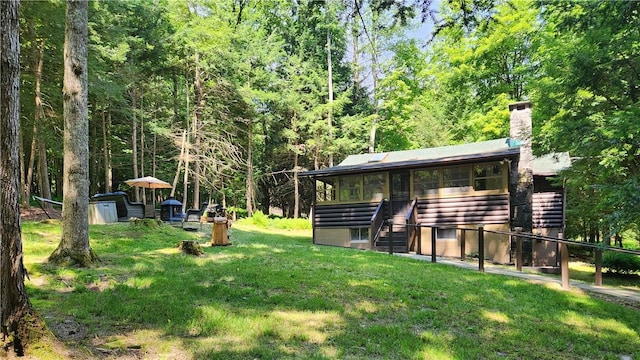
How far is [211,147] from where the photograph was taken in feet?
77.9

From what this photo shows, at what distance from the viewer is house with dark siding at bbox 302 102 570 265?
12859mm

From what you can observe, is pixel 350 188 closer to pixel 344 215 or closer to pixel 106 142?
pixel 344 215

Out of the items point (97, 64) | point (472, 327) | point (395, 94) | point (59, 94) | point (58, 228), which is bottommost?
point (472, 327)

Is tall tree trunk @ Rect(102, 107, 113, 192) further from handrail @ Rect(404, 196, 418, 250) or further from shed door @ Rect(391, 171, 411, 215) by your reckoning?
handrail @ Rect(404, 196, 418, 250)

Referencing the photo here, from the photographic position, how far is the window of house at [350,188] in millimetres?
16750

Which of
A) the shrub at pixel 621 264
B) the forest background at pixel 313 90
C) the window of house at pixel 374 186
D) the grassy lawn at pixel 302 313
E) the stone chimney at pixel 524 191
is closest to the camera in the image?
the grassy lawn at pixel 302 313

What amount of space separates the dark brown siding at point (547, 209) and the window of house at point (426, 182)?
11.4 feet

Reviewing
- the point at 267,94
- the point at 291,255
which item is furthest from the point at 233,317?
the point at 267,94

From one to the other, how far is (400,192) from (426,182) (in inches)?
44.7

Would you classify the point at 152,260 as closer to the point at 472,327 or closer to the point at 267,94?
the point at 472,327

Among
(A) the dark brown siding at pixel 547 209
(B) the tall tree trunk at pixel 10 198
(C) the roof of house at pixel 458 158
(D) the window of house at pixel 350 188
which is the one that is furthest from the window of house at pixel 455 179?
(B) the tall tree trunk at pixel 10 198

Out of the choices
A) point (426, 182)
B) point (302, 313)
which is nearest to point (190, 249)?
point (302, 313)

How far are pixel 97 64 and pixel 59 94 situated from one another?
210 cm

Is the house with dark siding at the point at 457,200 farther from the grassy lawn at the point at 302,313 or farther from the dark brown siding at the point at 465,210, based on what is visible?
the grassy lawn at the point at 302,313
